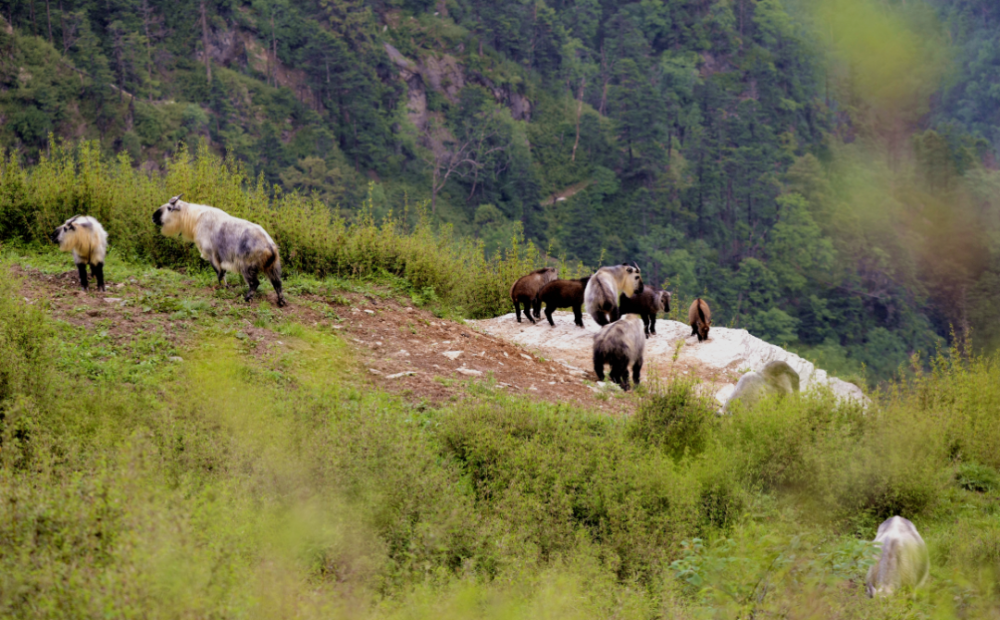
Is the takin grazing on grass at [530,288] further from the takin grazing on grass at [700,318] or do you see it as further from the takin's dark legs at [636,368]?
the takin's dark legs at [636,368]

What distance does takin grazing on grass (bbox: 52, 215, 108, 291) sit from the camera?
8.45m

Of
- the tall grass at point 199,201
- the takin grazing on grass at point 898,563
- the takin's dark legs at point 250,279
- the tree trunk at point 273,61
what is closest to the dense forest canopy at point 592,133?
the tree trunk at point 273,61

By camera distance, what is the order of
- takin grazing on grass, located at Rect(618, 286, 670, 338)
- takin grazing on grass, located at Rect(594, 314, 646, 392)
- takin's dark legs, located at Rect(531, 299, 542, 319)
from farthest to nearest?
1. takin grazing on grass, located at Rect(618, 286, 670, 338)
2. takin's dark legs, located at Rect(531, 299, 542, 319)
3. takin grazing on grass, located at Rect(594, 314, 646, 392)

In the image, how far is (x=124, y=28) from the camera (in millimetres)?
48656

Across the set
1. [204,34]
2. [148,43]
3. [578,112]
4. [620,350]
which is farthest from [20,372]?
[578,112]

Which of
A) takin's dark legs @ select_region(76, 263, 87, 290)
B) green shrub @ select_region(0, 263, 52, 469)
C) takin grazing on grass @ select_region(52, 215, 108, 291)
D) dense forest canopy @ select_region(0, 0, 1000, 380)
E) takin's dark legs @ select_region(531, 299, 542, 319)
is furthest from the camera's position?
dense forest canopy @ select_region(0, 0, 1000, 380)

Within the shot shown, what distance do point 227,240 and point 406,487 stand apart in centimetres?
456

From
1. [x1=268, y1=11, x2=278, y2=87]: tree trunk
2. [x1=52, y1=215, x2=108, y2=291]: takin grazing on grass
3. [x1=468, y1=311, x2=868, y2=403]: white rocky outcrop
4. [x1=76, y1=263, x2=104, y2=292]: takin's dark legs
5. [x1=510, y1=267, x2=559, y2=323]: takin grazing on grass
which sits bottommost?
[x1=468, y1=311, x2=868, y2=403]: white rocky outcrop

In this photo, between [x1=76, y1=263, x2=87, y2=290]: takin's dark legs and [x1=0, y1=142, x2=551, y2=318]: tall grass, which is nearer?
[x1=76, y1=263, x2=87, y2=290]: takin's dark legs

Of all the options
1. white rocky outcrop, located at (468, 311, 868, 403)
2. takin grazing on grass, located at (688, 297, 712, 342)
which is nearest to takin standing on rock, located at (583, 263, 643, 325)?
white rocky outcrop, located at (468, 311, 868, 403)

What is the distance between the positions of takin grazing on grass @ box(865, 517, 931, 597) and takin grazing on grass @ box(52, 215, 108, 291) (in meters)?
7.51

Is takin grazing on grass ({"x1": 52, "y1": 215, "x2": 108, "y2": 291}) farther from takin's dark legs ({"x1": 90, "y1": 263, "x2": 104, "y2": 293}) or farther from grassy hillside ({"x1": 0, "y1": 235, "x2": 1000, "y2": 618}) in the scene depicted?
grassy hillside ({"x1": 0, "y1": 235, "x2": 1000, "y2": 618})

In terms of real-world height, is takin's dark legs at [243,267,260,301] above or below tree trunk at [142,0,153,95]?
below

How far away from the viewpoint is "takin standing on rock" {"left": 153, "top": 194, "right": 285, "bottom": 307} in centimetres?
861
